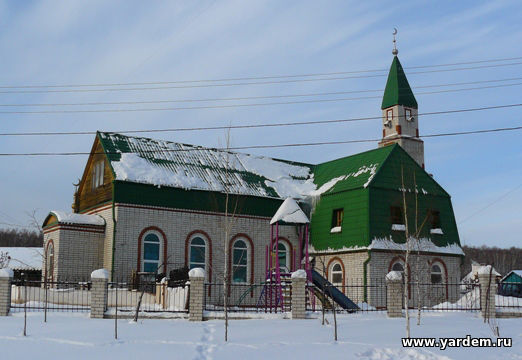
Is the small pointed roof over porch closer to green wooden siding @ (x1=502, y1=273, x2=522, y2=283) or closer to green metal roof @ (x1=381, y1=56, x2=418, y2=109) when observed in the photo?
green metal roof @ (x1=381, y1=56, x2=418, y2=109)

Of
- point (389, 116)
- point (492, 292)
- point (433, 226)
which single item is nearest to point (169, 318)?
point (492, 292)

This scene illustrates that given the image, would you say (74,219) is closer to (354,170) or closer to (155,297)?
(155,297)

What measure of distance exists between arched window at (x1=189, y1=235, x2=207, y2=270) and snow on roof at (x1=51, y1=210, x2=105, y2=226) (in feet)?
13.3

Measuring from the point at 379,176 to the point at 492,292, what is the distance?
8.90 meters

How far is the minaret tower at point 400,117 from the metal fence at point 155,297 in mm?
21914

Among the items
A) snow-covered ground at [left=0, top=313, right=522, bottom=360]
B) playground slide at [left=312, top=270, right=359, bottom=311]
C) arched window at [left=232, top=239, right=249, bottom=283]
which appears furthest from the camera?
arched window at [left=232, top=239, right=249, bottom=283]

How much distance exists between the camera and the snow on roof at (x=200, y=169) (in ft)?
86.6

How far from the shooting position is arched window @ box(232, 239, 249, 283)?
27.9 metres

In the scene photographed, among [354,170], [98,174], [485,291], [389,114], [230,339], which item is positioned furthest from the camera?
[389,114]

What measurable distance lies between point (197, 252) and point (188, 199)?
241 cm

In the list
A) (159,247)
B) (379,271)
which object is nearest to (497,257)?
(379,271)

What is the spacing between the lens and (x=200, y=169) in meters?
28.7

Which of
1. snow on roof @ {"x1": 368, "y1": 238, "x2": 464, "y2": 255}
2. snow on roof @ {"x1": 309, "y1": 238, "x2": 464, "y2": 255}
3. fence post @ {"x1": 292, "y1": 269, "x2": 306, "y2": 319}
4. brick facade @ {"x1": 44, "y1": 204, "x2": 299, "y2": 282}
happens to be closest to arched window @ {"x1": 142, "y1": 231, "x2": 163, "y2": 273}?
brick facade @ {"x1": 44, "y1": 204, "x2": 299, "y2": 282}

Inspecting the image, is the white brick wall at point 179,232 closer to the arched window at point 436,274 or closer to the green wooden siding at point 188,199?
the green wooden siding at point 188,199
